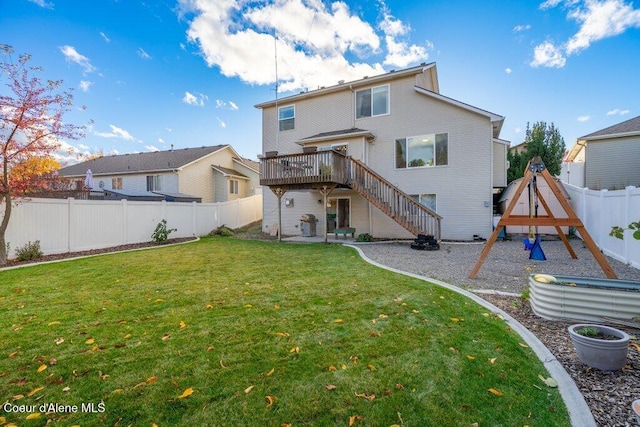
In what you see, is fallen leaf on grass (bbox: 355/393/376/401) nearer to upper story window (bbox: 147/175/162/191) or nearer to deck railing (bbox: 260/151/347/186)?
deck railing (bbox: 260/151/347/186)

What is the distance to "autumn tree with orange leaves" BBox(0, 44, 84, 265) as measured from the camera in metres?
7.65

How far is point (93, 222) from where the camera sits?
10.8 metres

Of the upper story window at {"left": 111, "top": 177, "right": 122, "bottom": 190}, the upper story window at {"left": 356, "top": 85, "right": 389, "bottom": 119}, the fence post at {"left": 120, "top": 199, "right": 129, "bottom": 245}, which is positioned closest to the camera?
the fence post at {"left": 120, "top": 199, "right": 129, "bottom": 245}

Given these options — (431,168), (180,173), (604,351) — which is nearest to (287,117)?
(431,168)

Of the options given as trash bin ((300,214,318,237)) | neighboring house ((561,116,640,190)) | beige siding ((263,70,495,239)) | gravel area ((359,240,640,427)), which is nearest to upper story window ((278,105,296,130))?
beige siding ((263,70,495,239))

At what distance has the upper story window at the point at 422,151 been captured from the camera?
12969mm

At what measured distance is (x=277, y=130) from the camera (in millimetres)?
16609

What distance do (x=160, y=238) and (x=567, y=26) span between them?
1981 cm

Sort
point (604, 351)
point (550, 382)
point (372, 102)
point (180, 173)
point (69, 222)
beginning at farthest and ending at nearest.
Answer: point (180, 173), point (372, 102), point (69, 222), point (604, 351), point (550, 382)

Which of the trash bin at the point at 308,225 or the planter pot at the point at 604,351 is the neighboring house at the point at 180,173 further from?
the planter pot at the point at 604,351

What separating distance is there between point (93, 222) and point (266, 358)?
1135 centimetres

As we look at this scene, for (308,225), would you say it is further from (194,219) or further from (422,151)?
(422,151)

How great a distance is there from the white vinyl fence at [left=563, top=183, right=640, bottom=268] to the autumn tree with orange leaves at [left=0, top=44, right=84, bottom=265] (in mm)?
15229

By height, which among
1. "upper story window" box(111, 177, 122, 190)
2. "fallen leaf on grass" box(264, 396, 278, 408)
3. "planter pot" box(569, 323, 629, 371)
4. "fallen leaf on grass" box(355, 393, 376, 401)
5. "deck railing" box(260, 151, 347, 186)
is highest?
"upper story window" box(111, 177, 122, 190)
